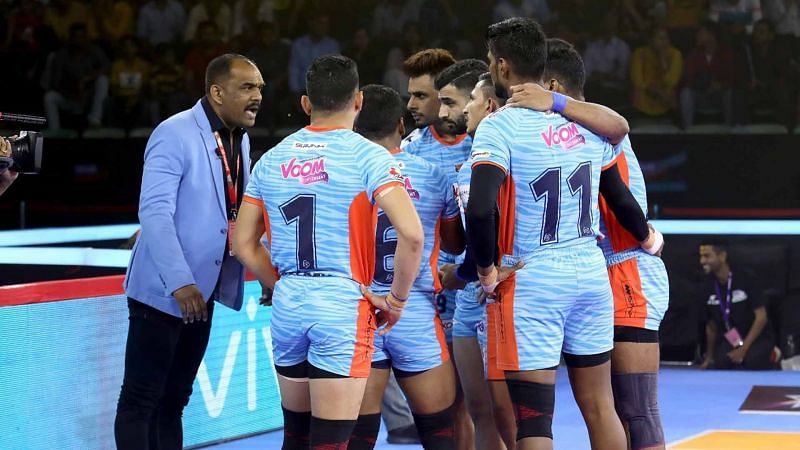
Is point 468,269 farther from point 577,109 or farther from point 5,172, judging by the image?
point 5,172

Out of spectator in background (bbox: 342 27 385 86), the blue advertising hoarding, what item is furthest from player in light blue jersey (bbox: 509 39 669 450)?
spectator in background (bbox: 342 27 385 86)

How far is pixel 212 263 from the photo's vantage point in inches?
189

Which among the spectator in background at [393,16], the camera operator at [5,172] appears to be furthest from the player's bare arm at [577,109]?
the spectator in background at [393,16]

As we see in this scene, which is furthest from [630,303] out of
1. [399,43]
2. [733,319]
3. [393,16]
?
[393,16]

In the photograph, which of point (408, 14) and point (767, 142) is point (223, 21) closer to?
point (408, 14)

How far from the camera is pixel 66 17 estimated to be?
14.2 m

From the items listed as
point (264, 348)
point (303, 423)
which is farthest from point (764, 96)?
point (303, 423)

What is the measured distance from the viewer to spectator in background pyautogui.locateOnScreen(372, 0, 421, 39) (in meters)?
13.3

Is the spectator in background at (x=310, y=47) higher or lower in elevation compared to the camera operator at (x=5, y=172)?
higher

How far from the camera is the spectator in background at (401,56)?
12.6 metres

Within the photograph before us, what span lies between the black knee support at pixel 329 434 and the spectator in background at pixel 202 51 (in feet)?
33.4

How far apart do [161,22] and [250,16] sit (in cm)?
106

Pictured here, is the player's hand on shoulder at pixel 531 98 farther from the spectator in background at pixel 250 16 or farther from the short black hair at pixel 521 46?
the spectator in background at pixel 250 16

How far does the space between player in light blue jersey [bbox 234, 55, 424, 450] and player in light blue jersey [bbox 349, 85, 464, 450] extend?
28cm
